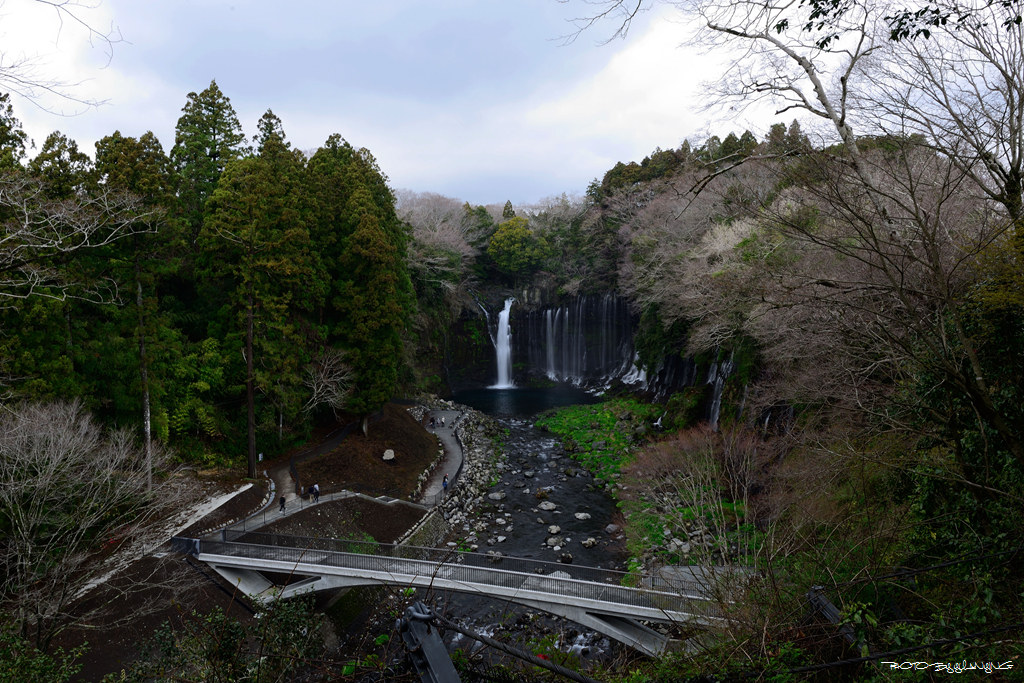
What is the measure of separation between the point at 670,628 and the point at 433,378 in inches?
1103

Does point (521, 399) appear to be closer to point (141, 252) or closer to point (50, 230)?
point (141, 252)

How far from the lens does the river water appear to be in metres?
12.5

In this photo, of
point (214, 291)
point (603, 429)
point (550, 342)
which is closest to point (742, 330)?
point (603, 429)

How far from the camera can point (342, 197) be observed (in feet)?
72.6

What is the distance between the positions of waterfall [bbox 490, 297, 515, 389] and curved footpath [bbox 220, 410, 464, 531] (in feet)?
51.9

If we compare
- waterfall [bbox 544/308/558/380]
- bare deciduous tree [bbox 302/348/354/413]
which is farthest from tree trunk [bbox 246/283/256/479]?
waterfall [bbox 544/308/558/380]

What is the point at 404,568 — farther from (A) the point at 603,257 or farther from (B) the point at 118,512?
(A) the point at 603,257

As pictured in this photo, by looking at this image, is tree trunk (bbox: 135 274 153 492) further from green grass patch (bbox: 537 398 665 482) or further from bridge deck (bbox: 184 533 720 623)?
green grass patch (bbox: 537 398 665 482)

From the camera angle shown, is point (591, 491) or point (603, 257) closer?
point (591, 491)

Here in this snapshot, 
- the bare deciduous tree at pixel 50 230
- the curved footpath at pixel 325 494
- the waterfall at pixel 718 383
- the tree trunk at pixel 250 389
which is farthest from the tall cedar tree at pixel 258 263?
the waterfall at pixel 718 383

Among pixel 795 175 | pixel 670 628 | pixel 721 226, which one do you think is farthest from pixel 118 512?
pixel 721 226

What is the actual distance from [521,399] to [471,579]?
1050 inches

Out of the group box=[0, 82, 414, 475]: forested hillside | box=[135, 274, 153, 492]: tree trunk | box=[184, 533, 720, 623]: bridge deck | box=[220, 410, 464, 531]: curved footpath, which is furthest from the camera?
box=[220, 410, 464, 531]: curved footpath

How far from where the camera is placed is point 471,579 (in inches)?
450
